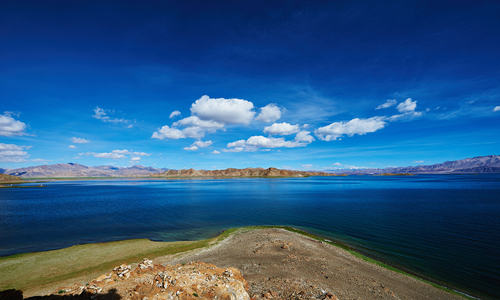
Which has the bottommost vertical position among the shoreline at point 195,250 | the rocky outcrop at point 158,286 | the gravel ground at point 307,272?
the shoreline at point 195,250

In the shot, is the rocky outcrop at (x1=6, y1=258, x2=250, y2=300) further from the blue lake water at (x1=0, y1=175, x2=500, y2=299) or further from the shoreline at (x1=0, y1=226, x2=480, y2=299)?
the blue lake water at (x1=0, y1=175, x2=500, y2=299)

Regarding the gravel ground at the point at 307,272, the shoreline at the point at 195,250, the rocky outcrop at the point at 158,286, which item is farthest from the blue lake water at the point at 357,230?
the rocky outcrop at the point at 158,286

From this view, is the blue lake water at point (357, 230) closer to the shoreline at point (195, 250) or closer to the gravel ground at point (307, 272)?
the shoreline at point (195, 250)

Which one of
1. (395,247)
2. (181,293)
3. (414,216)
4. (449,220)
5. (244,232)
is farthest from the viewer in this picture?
(414,216)

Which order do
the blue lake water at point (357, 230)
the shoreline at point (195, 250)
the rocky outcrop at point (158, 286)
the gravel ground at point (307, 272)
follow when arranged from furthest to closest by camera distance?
the blue lake water at point (357, 230) < the shoreline at point (195, 250) < the gravel ground at point (307, 272) < the rocky outcrop at point (158, 286)

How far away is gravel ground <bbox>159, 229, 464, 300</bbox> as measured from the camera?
56.6 feet

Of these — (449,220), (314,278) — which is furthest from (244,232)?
(449,220)

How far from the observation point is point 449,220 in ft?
144

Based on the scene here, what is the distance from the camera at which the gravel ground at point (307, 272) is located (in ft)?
56.6

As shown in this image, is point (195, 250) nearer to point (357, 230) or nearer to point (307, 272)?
point (307, 272)

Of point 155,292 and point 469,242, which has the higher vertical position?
point 155,292

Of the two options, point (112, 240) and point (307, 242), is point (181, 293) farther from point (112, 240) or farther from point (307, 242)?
point (112, 240)

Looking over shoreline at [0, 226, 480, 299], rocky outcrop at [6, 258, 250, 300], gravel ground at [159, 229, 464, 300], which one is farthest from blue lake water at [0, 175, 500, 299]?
rocky outcrop at [6, 258, 250, 300]

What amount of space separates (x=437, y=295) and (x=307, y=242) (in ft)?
52.0
